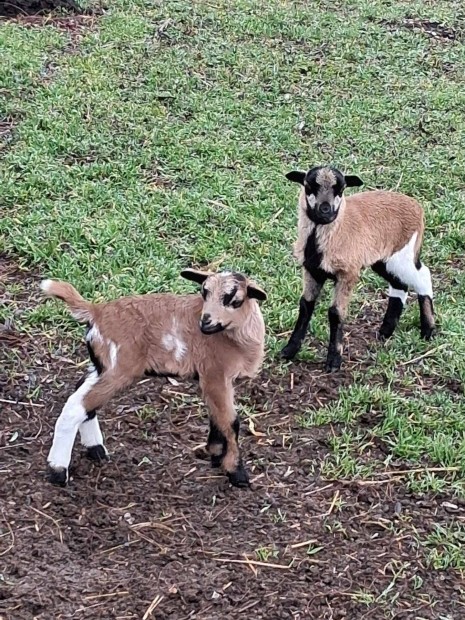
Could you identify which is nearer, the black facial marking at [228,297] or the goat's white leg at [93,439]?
the black facial marking at [228,297]

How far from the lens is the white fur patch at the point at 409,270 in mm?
6148

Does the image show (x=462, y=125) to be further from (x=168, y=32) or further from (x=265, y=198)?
(x=168, y=32)

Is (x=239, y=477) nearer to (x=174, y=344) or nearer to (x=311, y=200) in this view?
(x=174, y=344)

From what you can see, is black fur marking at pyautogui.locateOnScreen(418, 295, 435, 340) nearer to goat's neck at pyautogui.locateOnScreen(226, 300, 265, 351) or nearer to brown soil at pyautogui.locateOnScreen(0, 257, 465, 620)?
brown soil at pyautogui.locateOnScreen(0, 257, 465, 620)

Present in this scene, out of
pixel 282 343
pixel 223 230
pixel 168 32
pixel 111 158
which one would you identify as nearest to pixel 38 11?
pixel 168 32

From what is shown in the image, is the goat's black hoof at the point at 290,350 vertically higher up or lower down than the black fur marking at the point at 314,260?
lower down

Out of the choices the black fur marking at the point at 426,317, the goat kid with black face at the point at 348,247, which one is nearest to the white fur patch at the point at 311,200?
the goat kid with black face at the point at 348,247

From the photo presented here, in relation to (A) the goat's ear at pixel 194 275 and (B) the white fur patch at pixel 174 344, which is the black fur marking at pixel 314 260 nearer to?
(A) the goat's ear at pixel 194 275

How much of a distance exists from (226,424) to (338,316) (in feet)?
4.53

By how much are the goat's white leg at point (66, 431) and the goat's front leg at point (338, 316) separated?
5.82 ft

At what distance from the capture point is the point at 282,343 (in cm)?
624

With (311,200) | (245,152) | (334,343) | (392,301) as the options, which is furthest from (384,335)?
(245,152)

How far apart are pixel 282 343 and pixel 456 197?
290cm

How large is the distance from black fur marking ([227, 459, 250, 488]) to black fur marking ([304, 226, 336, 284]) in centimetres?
146
